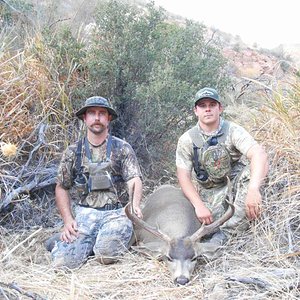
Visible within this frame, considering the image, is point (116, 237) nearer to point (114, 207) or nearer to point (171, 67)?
point (114, 207)

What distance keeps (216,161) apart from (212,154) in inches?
3.3

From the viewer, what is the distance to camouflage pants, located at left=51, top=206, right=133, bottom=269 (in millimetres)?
4668

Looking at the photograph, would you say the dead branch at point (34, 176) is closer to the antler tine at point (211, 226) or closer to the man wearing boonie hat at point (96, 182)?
the man wearing boonie hat at point (96, 182)

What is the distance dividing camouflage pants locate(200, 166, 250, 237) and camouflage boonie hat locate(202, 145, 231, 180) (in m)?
0.15

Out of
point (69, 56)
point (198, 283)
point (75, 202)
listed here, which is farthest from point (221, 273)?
point (69, 56)

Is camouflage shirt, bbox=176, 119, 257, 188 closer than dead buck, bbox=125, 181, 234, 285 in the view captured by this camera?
No

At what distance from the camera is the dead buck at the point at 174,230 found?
4.30 m

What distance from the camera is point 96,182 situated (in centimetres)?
512

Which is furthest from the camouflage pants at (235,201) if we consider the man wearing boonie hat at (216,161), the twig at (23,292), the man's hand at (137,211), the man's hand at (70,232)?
the twig at (23,292)

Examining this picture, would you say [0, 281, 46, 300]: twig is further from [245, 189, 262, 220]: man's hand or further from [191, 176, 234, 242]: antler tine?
[245, 189, 262, 220]: man's hand

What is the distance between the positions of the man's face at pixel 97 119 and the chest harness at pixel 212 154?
0.87 m

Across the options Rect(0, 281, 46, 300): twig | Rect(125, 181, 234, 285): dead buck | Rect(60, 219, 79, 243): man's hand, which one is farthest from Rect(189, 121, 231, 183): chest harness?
Rect(0, 281, 46, 300): twig

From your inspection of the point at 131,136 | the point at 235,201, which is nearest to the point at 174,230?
the point at 235,201

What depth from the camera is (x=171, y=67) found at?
6562 mm
